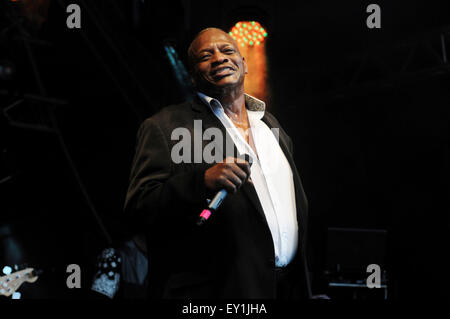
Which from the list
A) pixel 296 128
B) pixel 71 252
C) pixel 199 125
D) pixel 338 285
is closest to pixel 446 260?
pixel 338 285

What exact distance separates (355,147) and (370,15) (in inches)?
77.2

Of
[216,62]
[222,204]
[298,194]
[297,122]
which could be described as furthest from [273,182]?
[297,122]

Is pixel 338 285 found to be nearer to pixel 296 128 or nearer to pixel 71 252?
pixel 296 128

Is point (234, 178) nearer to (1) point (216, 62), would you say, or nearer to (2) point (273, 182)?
(2) point (273, 182)

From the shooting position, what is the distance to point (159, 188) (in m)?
1.20

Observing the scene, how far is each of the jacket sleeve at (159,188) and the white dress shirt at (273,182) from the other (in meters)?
0.21

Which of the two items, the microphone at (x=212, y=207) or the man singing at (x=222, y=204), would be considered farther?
the man singing at (x=222, y=204)

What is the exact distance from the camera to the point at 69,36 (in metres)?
4.46

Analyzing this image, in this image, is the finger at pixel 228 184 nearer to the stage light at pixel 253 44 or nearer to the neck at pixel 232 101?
the neck at pixel 232 101

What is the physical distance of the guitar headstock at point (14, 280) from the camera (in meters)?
3.34

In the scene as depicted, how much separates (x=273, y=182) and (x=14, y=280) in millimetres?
2928

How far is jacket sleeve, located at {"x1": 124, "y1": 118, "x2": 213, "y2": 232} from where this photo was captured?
1.15 metres

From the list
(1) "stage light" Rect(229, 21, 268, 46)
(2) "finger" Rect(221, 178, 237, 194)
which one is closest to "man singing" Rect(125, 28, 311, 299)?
(2) "finger" Rect(221, 178, 237, 194)

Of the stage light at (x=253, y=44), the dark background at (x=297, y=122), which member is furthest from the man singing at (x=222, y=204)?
the dark background at (x=297, y=122)
